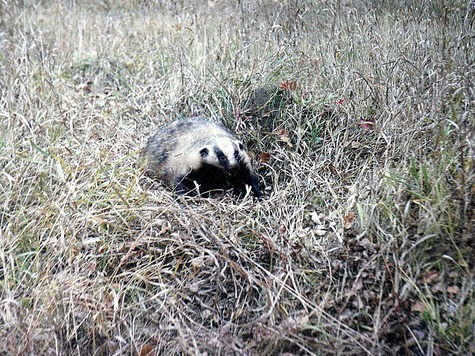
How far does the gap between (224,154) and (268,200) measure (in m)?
0.59

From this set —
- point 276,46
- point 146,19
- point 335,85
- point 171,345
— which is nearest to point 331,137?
point 335,85

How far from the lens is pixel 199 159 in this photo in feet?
16.4

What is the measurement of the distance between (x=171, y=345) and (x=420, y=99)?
2.60 m

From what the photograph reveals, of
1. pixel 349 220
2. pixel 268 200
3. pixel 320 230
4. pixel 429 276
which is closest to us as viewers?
pixel 429 276

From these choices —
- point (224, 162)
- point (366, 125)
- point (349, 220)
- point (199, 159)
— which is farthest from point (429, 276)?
point (199, 159)

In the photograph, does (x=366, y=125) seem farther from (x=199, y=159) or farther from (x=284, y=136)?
(x=199, y=159)

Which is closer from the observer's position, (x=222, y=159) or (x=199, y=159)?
(x=222, y=159)

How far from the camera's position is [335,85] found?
533 centimetres

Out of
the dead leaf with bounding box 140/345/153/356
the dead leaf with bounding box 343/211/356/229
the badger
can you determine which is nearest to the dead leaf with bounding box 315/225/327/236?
the dead leaf with bounding box 343/211/356/229

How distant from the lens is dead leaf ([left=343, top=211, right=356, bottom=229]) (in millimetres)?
3918

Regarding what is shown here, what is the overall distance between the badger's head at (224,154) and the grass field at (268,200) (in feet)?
1.00

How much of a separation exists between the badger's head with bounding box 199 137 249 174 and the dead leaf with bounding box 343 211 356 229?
4.02 ft

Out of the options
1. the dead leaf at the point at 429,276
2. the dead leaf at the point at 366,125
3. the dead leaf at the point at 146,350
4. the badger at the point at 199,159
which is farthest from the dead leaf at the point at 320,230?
the dead leaf at the point at 146,350

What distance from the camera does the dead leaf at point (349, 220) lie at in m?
3.92
